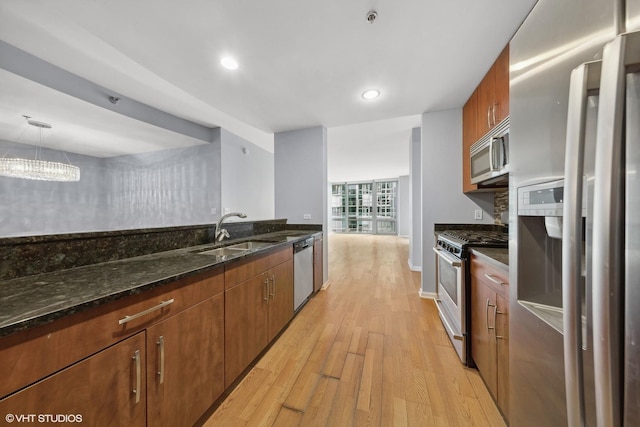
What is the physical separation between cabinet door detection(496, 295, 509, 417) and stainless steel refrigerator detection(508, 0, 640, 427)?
1.28 ft

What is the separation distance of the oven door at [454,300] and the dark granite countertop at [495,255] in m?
0.17

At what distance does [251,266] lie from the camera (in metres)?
1.53

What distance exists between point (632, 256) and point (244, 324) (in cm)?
167

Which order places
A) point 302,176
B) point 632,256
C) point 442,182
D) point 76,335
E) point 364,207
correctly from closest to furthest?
point 632,256
point 76,335
point 442,182
point 302,176
point 364,207

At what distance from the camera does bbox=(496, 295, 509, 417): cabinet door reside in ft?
3.64

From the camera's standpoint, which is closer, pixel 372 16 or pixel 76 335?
pixel 76 335

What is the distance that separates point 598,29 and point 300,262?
90.6 inches

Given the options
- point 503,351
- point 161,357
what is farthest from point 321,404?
point 503,351

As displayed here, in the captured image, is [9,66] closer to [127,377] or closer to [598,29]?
[127,377]

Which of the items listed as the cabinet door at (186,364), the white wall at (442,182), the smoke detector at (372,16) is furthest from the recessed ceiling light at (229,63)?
the white wall at (442,182)

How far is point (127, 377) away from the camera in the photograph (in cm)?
81

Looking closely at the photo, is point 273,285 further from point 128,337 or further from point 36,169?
point 36,169

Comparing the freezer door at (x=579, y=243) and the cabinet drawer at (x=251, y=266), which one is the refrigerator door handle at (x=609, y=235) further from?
the cabinet drawer at (x=251, y=266)

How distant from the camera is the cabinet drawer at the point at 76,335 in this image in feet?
1.89
